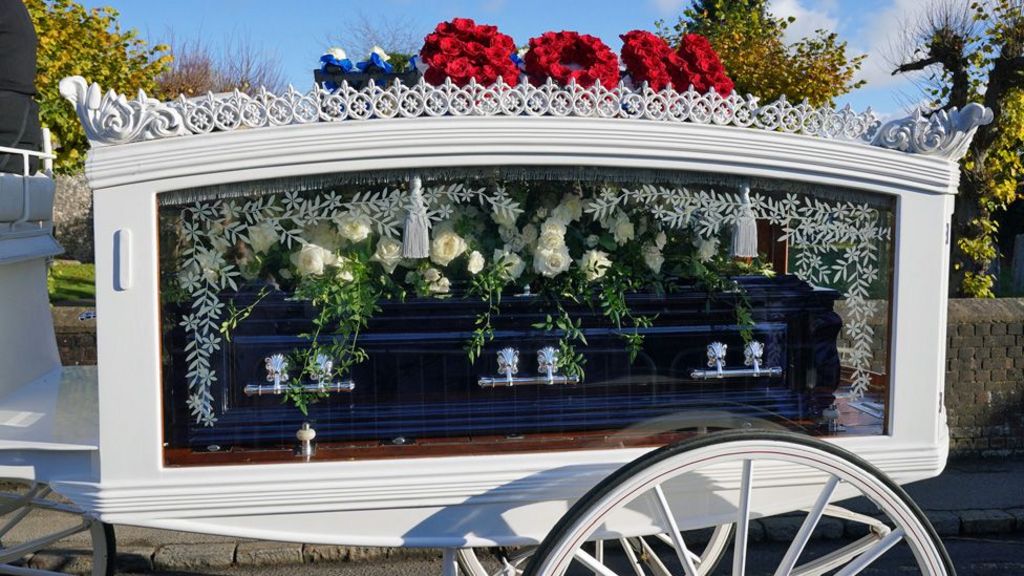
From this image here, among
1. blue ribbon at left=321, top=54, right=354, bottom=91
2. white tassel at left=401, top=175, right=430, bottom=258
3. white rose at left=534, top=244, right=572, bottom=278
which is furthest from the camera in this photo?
blue ribbon at left=321, top=54, right=354, bottom=91

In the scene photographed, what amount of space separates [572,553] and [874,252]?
3.47 ft

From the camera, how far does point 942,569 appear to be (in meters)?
2.02

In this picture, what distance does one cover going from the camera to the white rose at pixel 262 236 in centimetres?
210

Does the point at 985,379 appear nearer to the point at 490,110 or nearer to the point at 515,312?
the point at 515,312

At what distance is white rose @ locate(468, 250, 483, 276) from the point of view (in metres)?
2.18

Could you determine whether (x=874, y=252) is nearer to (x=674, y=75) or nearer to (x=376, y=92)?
(x=674, y=75)

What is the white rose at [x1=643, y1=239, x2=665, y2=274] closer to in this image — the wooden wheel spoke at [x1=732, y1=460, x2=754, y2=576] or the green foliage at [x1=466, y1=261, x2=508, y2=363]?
the green foliage at [x1=466, y1=261, x2=508, y2=363]

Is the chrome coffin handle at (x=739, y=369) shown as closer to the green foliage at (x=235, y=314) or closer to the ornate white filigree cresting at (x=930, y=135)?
the ornate white filigree cresting at (x=930, y=135)

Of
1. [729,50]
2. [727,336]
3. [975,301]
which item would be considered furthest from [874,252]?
[729,50]

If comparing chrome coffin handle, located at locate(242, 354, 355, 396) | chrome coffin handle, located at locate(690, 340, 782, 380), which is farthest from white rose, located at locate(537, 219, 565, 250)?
chrome coffin handle, located at locate(242, 354, 355, 396)

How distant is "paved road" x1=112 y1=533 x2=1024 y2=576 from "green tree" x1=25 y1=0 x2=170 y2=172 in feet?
12.0

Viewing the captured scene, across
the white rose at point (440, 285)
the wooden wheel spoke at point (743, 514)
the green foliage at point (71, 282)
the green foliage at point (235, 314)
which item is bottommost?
the wooden wheel spoke at point (743, 514)

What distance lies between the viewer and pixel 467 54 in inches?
87.3

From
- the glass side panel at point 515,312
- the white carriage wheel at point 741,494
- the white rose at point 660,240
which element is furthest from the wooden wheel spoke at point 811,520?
the white rose at point 660,240
